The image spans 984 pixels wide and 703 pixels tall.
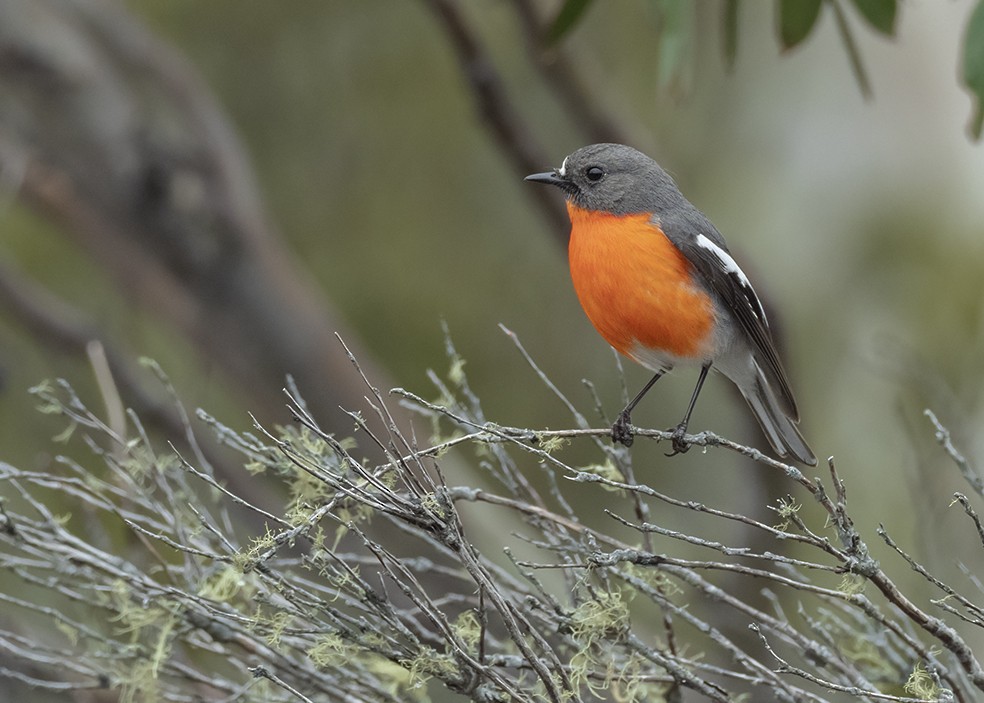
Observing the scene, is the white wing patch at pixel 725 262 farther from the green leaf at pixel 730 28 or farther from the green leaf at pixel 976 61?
the green leaf at pixel 976 61

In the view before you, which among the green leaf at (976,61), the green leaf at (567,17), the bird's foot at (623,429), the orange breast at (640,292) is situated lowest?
the bird's foot at (623,429)

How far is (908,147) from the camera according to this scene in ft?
20.8

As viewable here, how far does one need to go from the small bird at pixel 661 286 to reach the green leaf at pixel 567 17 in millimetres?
275

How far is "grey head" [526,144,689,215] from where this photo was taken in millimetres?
2553

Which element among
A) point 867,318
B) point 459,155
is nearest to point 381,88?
point 459,155

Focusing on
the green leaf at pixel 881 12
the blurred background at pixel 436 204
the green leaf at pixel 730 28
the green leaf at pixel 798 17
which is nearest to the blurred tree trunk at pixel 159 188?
the blurred background at pixel 436 204

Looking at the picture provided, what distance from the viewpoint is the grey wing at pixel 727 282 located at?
2.45m

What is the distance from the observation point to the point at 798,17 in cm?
218

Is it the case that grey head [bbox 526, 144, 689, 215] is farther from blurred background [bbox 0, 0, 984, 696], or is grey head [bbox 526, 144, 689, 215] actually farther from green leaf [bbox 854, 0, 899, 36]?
blurred background [bbox 0, 0, 984, 696]

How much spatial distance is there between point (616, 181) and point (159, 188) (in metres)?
1.85

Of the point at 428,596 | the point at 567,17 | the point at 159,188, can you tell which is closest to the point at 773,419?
the point at 567,17

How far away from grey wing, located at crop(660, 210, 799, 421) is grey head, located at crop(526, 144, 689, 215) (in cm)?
8

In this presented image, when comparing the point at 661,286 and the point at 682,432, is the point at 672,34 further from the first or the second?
the point at 682,432

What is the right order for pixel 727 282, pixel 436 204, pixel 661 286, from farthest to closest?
pixel 436 204
pixel 727 282
pixel 661 286
